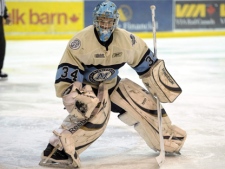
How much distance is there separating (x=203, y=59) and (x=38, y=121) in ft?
14.0

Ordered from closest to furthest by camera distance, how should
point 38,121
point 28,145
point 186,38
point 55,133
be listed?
point 55,133 → point 28,145 → point 38,121 → point 186,38

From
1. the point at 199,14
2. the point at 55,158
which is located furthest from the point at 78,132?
the point at 199,14

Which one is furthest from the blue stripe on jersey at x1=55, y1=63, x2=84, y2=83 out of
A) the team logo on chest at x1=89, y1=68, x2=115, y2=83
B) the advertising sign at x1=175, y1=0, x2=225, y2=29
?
the advertising sign at x1=175, y1=0, x2=225, y2=29

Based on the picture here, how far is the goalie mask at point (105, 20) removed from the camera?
3.38 metres

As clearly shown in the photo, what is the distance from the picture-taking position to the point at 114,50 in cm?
343

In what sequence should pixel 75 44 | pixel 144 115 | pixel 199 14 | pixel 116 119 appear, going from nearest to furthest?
pixel 75 44 → pixel 144 115 → pixel 116 119 → pixel 199 14

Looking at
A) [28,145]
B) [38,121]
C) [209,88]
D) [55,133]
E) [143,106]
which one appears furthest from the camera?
[209,88]

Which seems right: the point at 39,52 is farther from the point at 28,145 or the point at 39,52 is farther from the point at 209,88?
the point at 28,145

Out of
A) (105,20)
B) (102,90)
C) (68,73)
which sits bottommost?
(102,90)

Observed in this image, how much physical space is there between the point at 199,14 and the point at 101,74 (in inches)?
341

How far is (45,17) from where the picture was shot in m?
11.3

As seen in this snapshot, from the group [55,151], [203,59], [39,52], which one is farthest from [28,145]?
[39,52]

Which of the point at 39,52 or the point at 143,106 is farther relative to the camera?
the point at 39,52

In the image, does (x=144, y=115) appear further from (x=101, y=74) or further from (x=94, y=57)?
(x=94, y=57)
